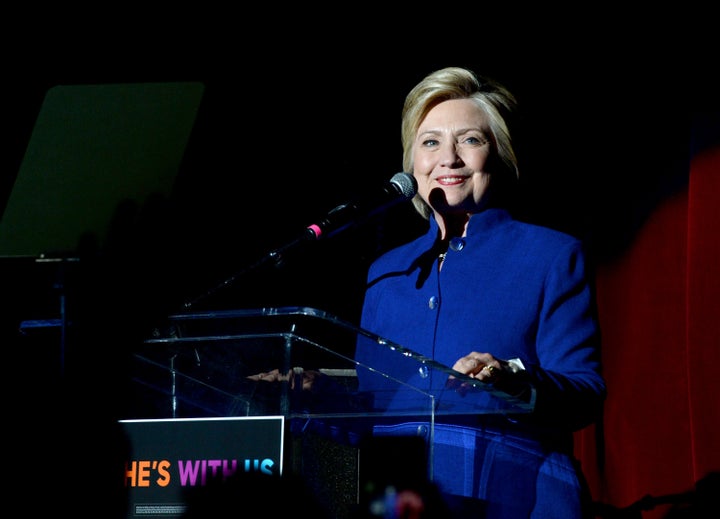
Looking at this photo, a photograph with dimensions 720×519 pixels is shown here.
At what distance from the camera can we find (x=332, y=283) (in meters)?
3.12

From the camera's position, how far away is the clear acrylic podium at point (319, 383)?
1.27m

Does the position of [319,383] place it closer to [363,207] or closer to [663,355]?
[363,207]

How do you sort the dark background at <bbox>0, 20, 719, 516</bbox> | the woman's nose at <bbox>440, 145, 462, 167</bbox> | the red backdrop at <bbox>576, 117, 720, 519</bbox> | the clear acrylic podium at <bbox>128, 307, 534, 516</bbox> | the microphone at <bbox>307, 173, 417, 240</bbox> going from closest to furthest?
the clear acrylic podium at <bbox>128, 307, 534, 516</bbox> < the microphone at <bbox>307, 173, 417, 240</bbox> < the woman's nose at <bbox>440, 145, 462, 167</bbox> < the red backdrop at <bbox>576, 117, 720, 519</bbox> < the dark background at <bbox>0, 20, 719, 516</bbox>

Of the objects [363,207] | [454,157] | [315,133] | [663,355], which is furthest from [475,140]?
[663,355]

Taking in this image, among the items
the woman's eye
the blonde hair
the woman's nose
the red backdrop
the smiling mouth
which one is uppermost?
the blonde hair

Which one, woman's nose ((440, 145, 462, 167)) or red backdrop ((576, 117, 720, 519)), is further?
red backdrop ((576, 117, 720, 519))

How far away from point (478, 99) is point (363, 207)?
57 cm

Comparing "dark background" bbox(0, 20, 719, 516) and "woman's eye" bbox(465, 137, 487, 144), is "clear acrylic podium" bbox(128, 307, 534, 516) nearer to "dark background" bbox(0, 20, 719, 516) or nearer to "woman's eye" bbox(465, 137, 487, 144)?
"woman's eye" bbox(465, 137, 487, 144)

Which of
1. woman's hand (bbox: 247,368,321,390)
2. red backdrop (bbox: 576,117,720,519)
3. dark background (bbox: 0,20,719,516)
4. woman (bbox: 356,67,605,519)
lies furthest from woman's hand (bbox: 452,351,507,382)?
dark background (bbox: 0,20,719,516)

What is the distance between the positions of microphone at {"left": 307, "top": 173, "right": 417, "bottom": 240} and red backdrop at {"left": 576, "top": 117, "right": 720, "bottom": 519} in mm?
1181

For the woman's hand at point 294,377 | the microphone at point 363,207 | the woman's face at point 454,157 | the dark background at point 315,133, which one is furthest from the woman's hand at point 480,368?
the dark background at point 315,133

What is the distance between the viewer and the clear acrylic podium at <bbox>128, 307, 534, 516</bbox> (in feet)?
4.17

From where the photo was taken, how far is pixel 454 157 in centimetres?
204

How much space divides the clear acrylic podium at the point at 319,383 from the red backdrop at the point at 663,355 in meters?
1.30
